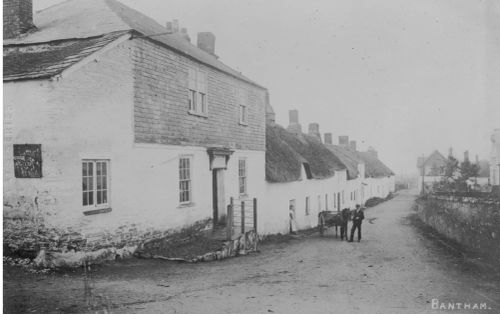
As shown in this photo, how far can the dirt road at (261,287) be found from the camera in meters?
7.25

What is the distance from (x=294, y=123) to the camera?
33.2m

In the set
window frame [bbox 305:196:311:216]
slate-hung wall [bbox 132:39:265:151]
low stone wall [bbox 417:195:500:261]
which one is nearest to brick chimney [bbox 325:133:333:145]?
window frame [bbox 305:196:311:216]

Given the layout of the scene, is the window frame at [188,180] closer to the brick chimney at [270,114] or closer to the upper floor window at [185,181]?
the upper floor window at [185,181]

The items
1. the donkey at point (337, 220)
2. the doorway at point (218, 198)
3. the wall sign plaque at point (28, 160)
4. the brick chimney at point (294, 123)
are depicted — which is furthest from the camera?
the brick chimney at point (294, 123)

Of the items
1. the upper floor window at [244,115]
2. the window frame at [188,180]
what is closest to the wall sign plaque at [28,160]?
the window frame at [188,180]

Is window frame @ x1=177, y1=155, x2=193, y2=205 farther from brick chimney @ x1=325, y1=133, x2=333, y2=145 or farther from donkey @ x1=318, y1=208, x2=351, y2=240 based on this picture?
brick chimney @ x1=325, y1=133, x2=333, y2=145


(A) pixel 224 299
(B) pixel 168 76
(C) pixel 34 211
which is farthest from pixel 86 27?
(A) pixel 224 299

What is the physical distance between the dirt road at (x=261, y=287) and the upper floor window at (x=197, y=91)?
5.06m

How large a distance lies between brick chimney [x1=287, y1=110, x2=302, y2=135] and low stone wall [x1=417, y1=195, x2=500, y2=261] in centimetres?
1256

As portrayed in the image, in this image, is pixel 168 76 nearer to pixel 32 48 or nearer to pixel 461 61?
pixel 32 48

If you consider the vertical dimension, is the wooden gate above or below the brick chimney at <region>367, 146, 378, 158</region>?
below

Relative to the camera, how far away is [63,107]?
29.7 feet

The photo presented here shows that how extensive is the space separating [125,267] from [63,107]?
12.6ft

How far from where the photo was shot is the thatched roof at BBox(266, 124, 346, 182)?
20.5 m
